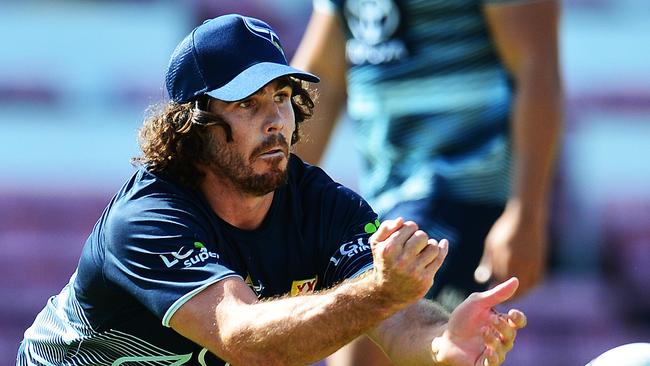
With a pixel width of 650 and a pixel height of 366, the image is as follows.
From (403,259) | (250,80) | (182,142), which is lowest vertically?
(403,259)

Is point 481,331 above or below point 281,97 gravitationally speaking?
below

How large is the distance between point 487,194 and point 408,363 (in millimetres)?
1386

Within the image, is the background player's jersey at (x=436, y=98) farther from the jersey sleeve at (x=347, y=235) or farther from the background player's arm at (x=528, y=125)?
the jersey sleeve at (x=347, y=235)

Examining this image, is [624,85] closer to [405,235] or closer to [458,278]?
[458,278]

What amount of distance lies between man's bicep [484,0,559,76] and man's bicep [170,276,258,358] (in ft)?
5.68

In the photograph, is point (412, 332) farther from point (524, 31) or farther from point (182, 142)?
point (524, 31)

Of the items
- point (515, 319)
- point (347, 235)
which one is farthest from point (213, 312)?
point (515, 319)

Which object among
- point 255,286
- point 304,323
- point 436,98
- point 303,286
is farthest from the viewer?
point 436,98

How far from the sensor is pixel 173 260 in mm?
3441

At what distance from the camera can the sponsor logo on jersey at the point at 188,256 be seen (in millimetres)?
3434

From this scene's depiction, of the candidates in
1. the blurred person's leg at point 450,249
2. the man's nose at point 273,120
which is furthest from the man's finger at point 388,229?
the blurred person's leg at point 450,249

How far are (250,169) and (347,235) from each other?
15.2 inches

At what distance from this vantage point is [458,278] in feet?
15.8

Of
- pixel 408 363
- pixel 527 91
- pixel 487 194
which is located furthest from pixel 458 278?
pixel 408 363
